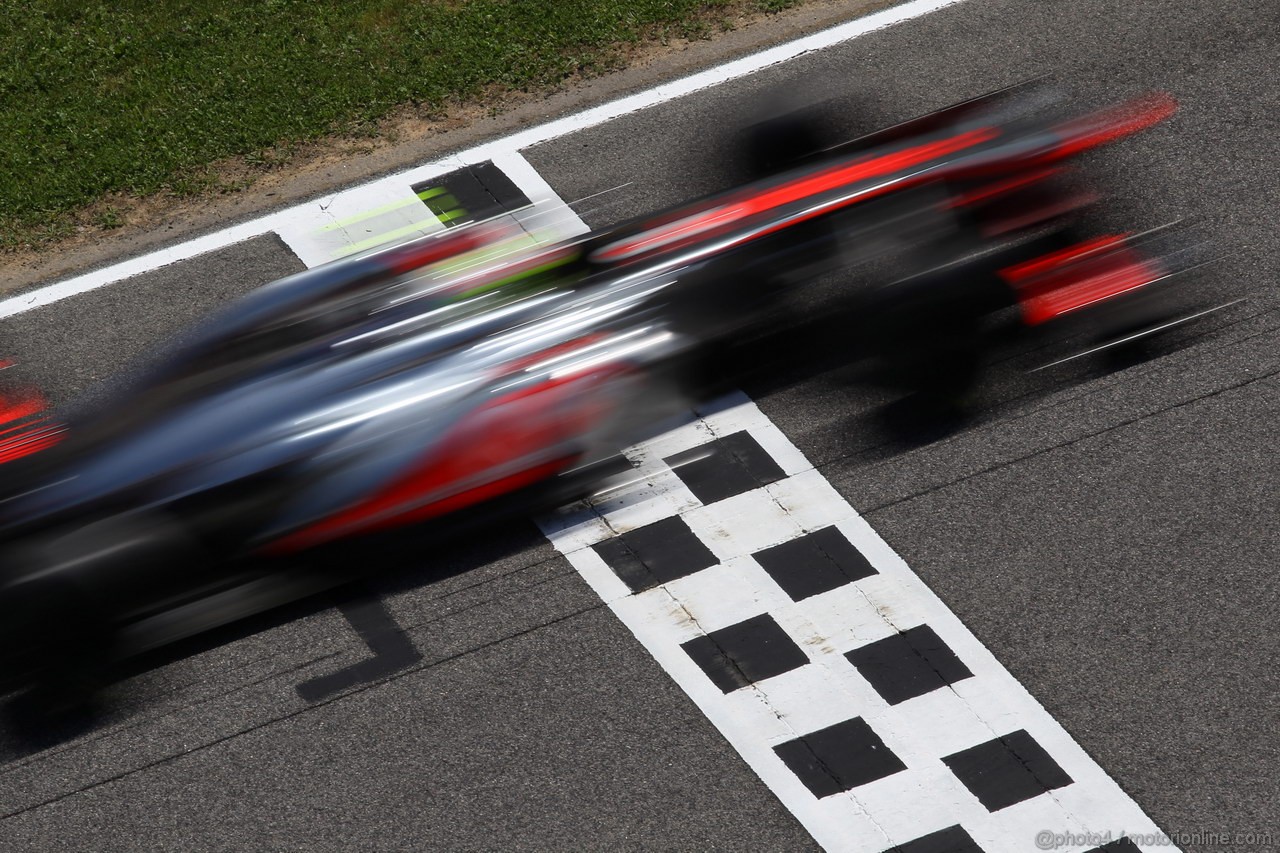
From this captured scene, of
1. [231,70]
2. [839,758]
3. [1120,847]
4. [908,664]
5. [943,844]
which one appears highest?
[231,70]

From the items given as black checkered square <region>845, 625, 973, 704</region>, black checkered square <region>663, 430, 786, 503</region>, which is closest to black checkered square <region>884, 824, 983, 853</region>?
black checkered square <region>845, 625, 973, 704</region>

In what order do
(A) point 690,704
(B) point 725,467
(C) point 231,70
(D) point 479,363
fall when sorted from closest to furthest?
(A) point 690,704
(D) point 479,363
(B) point 725,467
(C) point 231,70

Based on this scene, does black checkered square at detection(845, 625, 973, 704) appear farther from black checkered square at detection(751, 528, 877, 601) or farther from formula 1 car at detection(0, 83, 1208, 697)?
formula 1 car at detection(0, 83, 1208, 697)

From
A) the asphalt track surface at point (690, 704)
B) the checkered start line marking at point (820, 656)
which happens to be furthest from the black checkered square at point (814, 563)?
the asphalt track surface at point (690, 704)

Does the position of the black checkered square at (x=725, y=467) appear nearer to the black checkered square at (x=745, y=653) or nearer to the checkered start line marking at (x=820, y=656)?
the checkered start line marking at (x=820, y=656)

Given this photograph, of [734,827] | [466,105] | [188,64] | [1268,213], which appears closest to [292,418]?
[734,827]

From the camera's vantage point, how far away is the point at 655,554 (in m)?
5.46

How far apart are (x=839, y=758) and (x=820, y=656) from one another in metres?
0.43

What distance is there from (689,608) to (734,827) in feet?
3.05

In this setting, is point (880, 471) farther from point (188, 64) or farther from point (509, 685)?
point (188, 64)

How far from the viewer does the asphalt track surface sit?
4691 mm

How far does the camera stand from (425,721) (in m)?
4.96

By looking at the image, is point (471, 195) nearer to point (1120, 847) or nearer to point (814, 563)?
point (814, 563)

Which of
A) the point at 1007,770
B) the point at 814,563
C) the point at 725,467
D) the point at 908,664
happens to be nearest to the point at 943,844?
the point at 1007,770
